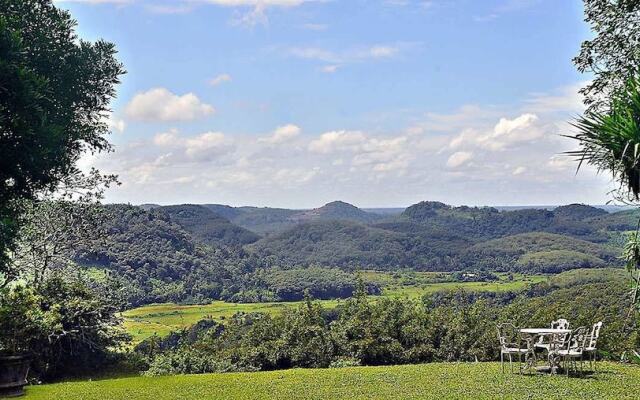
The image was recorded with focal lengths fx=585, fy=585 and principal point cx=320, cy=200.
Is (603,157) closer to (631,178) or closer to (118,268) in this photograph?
(631,178)

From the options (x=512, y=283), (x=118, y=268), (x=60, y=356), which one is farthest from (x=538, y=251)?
(x=60, y=356)

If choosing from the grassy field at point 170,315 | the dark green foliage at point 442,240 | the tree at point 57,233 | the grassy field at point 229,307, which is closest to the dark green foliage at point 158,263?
the grassy field at point 170,315

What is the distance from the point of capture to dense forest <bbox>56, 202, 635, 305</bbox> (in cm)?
6975

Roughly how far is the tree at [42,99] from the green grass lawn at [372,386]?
3786 millimetres

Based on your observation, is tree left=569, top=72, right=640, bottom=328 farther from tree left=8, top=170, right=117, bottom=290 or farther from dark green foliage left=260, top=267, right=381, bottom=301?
dark green foliage left=260, top=267, right=381, bottom=301

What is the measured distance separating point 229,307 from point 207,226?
91043 mm

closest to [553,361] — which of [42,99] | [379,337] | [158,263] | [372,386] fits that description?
[372,386]

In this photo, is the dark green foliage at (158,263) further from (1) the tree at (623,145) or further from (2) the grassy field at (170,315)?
(1) the tree at (623,145)

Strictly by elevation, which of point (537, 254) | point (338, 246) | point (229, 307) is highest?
point (338, 246)

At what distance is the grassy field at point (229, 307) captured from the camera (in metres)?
52.1

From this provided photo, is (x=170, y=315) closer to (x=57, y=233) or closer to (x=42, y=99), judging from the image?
(x=57, y=233)

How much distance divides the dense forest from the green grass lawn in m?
4.28

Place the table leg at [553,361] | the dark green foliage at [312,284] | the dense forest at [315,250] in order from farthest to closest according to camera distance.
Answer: the dark green foliage at [312,284]
the dense forest at [315,250]
the table leg at [553,361]

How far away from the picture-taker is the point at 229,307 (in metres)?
75.0
